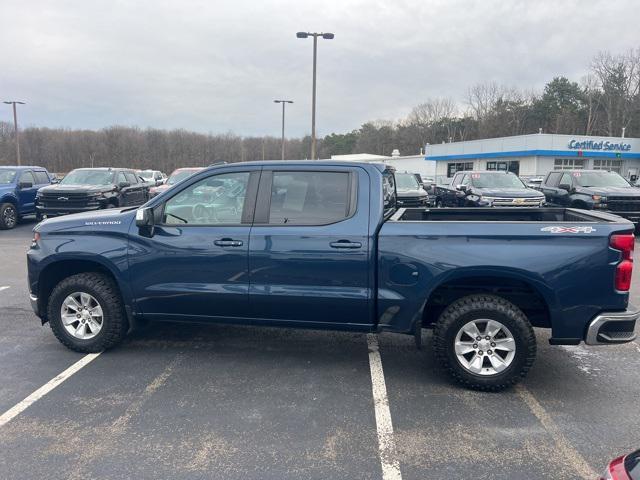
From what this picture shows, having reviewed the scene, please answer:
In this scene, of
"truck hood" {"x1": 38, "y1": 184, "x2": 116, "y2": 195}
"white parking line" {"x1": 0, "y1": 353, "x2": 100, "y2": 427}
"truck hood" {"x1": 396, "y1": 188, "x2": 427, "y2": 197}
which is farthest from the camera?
"truck hood" {"x1": 396, "y1": 188, "x2": 427, "y2": 197}

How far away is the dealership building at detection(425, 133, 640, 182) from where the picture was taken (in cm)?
4075

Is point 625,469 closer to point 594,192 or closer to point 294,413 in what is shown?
point 294,413

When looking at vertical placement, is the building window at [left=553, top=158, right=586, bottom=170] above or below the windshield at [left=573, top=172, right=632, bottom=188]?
above

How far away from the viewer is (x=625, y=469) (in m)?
1.70

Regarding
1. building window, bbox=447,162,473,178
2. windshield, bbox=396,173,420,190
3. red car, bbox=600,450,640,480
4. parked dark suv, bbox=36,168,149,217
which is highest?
building window, bbox=447,162,473,178

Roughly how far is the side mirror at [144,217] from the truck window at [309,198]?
1.08 metres

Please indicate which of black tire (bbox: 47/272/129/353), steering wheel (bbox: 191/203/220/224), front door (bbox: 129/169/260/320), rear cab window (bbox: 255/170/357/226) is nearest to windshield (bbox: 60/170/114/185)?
black tire (bbox: 47/272/129/353)

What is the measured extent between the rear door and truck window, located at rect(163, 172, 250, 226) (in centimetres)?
23

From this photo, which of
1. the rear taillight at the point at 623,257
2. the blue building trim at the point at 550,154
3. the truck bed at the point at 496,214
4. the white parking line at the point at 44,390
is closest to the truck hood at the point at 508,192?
the truck bed at the point at 496,214

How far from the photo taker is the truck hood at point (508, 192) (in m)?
13.6

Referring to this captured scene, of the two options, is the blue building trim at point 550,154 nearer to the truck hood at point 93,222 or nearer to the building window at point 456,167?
the building window at point 456,167

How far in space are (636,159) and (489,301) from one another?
49008 mm

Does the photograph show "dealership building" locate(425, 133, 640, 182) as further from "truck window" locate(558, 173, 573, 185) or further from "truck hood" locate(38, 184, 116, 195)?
"truck hood" locate(38, 184, 116, 195)

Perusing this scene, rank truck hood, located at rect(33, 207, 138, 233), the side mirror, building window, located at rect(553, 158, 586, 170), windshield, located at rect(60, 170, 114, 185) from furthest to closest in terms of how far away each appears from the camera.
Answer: building window, located at rect(553, 158, 586, 170) → windshield, located at rect(60, 170, 114, 185) → truck hood, located at rect(33, 207, 138, 233) → the side mirror
